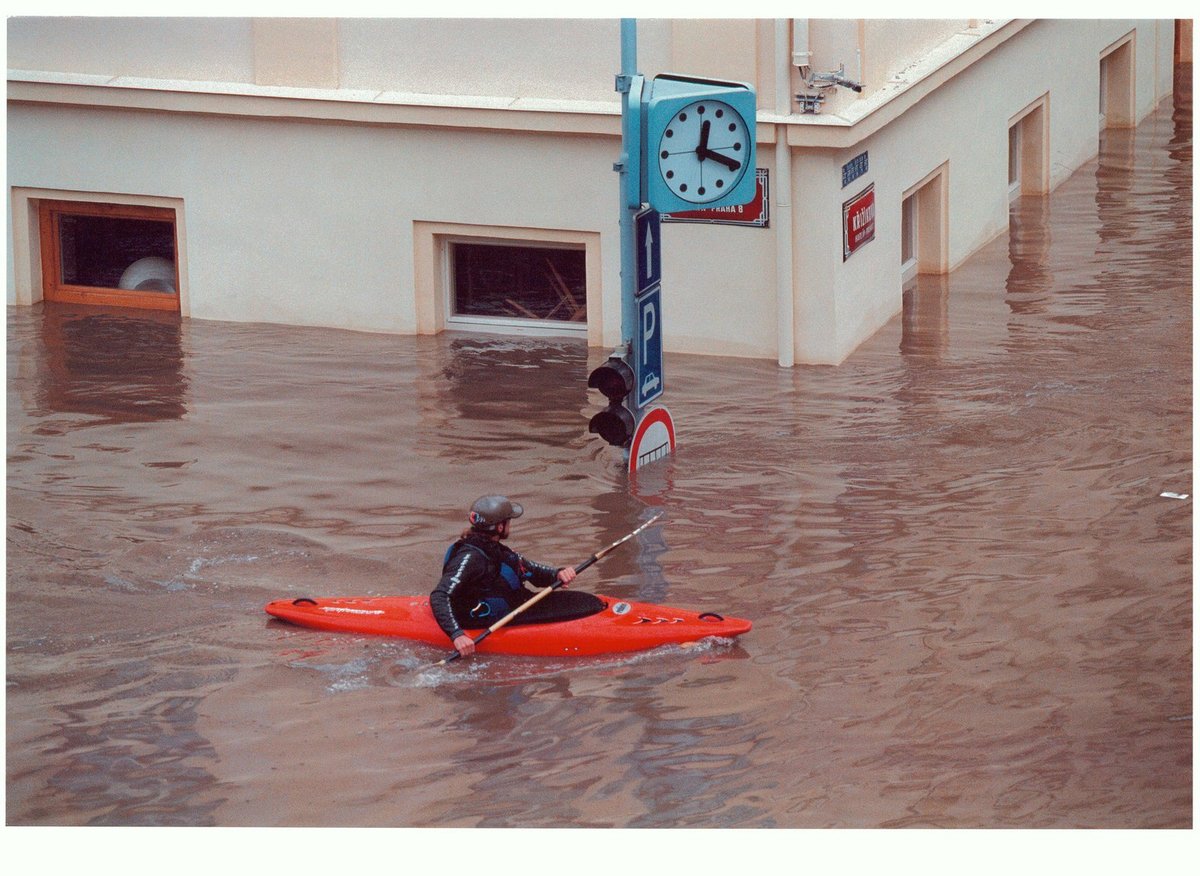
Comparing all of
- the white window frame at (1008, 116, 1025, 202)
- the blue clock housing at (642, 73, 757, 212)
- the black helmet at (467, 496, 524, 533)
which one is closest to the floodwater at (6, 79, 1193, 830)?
the black helmet at (467, 496, 524, 533)

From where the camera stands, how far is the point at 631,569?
1166cm

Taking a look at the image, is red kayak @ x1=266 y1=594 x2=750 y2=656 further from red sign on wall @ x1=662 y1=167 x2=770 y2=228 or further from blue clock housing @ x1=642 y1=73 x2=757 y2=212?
red sign on wall @ x1=662 y1=167 x2=770 y2=228

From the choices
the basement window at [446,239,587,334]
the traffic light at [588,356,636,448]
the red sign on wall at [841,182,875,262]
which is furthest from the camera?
the basement window at [446,239,587,334]

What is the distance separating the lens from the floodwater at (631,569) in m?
8.70

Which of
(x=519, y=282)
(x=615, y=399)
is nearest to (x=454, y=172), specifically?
(x=519, y=282)

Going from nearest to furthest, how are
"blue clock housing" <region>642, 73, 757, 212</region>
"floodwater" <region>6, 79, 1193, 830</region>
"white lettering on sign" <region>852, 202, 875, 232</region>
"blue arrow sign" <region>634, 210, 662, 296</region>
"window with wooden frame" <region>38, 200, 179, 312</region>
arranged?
"floodwater" <region>6, 79, 1193, 830</region>
"blue clock housing" <region>642, 73, 757, 212</region>
"blue arrow sign" <region>634, 210, 662, 296</region>
"white lettering on sign" <region>852, 202, 875, 232</region>
"window with wooden frame" <region>38, 200, 179, 312</region>

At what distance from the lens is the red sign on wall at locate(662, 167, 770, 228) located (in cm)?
1587

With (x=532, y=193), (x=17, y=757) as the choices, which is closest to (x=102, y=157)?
(x=532, y=193)

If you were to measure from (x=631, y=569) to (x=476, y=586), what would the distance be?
4.92 ft

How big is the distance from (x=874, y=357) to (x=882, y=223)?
142 centimetres

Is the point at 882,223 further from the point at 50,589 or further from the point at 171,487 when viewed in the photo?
the point at 50,589

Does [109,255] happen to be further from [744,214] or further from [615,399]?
[615,399]

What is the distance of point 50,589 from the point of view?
11.3 m

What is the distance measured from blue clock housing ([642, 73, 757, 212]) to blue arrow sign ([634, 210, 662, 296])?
Answer: 39 cm
